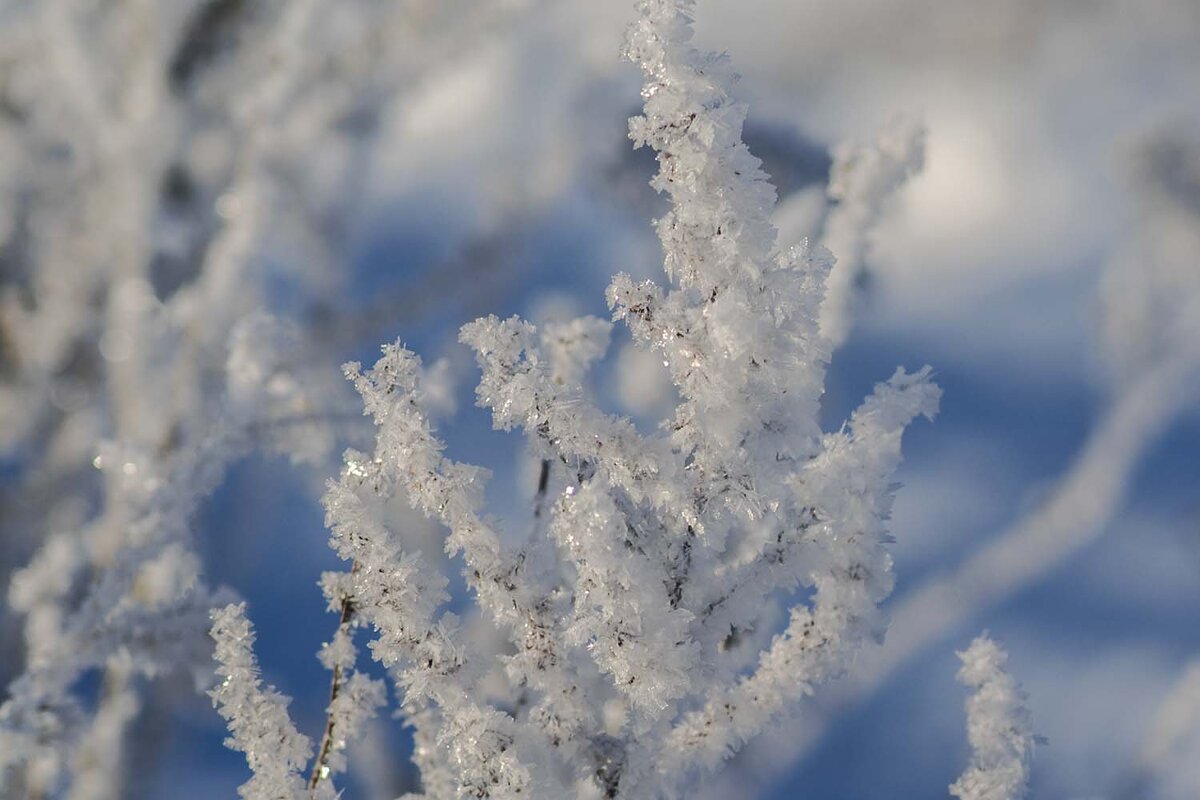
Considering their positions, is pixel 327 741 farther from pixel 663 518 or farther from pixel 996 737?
pixel 996 737

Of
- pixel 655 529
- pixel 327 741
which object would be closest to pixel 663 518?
pixel 655 529

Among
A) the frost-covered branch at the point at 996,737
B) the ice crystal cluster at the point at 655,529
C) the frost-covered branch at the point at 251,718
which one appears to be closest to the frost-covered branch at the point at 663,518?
the ice crystal cluster at the point at 655,529

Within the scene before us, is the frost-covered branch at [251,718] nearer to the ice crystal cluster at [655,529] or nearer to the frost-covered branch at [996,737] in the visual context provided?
the ice crystal cluster at [655,529]

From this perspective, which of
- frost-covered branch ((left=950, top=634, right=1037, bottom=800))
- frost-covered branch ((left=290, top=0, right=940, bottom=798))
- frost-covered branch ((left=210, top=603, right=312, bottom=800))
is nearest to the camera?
frost-covered branch ((left=290, top=0, right=940, bottom=798))

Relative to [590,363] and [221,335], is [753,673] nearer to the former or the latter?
[590,363]

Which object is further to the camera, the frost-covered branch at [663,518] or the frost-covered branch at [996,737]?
the frost-covered branch at [996,737]

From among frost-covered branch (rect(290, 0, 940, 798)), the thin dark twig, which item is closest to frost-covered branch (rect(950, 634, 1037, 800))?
frost-covered branch (rect(290, 0, 940, 798))

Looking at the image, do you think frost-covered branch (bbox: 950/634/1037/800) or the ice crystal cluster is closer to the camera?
the ice crystal cluster

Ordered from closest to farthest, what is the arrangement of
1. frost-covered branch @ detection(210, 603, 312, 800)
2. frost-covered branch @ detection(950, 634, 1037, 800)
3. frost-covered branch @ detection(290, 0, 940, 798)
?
1. frost-covered branch @ detection(290, 0, 940, 798)
2. frost-covered branch @ detection(210, 603, 312, 800)
3. frost-covered branch @ detection(950, 634, 1037, 800)

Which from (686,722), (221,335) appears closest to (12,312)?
(221,335)

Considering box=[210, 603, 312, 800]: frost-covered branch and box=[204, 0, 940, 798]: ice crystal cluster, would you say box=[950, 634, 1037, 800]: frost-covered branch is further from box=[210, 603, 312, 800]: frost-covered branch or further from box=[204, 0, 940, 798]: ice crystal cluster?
box=[210, 603, 312, 800]: frost-covered branch
